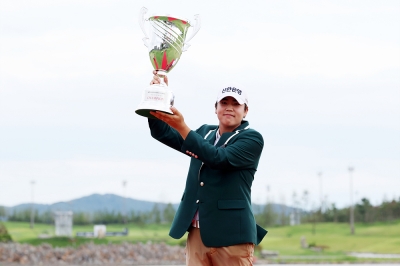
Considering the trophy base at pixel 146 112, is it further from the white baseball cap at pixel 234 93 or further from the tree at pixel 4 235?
the tree at pixel 4 235

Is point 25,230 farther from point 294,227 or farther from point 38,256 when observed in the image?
point 294,227

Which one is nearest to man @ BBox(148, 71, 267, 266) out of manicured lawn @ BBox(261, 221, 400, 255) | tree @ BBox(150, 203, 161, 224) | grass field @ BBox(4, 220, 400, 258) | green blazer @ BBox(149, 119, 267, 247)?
green blazer @ BBox(149, 119, 267, 247)

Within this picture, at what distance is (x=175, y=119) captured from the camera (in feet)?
10.4

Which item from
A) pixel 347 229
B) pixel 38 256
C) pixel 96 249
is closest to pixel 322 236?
pixel 347 229

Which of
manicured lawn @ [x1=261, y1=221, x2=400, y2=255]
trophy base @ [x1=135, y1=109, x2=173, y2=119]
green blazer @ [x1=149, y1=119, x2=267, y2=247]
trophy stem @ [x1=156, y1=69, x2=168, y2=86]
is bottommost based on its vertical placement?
manicured lawn @ [x1=261, y1=221, x2=400, y2=255]

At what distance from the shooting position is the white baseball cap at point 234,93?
3342 mm

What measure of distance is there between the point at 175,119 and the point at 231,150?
31 centimetres

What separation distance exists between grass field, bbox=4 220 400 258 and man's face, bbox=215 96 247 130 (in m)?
11.7

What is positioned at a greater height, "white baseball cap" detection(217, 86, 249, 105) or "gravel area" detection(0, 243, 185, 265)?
"white baseball cap" detection(217, 86, 249, 105)

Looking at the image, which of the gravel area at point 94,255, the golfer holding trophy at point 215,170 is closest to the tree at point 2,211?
the gravel area at point 94,255

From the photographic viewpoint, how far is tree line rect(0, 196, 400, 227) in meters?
17.8

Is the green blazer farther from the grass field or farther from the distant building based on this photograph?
the distant building

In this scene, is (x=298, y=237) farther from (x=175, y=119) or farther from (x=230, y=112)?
(x=175, y=119)

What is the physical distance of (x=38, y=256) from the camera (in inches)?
523
